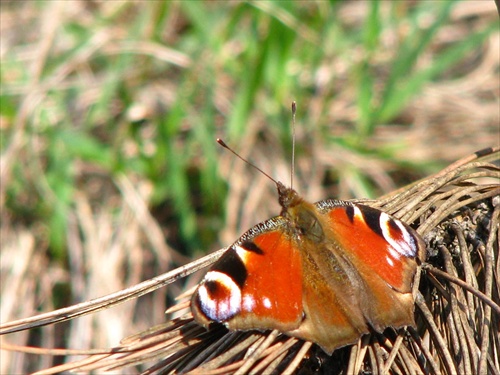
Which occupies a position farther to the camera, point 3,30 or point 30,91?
point 3,30

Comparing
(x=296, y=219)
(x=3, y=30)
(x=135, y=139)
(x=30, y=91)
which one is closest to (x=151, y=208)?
(x=135, y=139)

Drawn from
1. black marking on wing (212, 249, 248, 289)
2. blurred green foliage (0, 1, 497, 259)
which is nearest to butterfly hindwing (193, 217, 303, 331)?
black marking on wing (212, 249, 248, 289)

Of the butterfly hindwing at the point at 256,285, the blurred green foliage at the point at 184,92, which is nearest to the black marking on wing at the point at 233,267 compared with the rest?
the butterfly hindwing at the point at 256,285

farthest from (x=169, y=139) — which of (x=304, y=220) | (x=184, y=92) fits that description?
(x=304, y=220)

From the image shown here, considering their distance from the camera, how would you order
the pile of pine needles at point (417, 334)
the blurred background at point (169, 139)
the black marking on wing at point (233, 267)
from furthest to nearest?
the blurred background at point (169, 139), the black marking on wing at point (233, 267), the pile of pine needles at point (417, 334)

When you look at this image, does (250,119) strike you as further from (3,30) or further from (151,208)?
(3,30)

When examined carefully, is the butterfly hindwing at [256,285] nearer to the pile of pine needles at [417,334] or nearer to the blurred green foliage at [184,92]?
the pile of pine needles at [417,334]

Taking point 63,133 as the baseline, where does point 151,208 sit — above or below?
below
